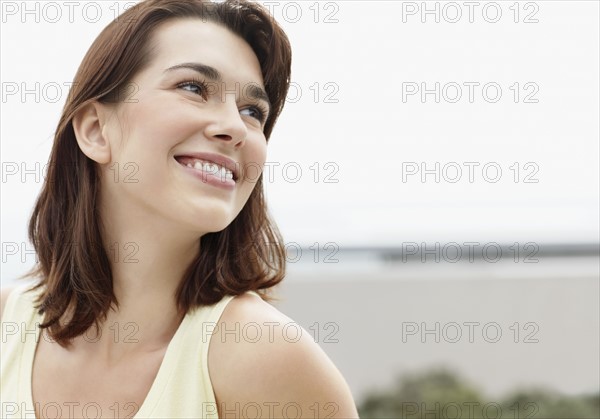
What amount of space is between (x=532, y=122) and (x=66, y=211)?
9.58 feet

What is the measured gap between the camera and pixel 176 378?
3.95ft

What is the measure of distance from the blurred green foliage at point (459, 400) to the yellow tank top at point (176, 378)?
Result: 3856mm

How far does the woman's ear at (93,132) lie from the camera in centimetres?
124

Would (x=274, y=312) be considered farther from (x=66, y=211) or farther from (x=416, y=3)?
(x=416, y=3)

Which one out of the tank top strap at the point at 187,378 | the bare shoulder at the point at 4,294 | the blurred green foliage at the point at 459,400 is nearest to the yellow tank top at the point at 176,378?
the tank top strap at the point at 187,378

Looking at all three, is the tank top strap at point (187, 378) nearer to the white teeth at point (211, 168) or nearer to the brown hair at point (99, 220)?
the brown hair at point (99, 220)

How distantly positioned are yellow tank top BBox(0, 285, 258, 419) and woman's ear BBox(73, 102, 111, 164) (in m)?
0.32

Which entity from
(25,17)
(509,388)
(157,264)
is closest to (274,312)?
(157,264)

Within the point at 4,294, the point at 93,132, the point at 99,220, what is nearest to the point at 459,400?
the point at 4,294

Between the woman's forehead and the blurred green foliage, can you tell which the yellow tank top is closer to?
the woman's forehead

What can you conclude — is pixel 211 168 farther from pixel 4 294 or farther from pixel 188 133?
pixel 4 294

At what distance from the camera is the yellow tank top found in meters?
1.18

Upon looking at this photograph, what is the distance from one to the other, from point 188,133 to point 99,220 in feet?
0.99

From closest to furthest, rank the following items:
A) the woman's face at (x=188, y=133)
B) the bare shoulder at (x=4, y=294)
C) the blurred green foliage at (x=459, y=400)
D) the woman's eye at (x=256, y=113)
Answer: the woman's face at (x=188, y=133) < the woman's eye at (x=256, y=113) < the bare shoulder at (x=4, y=294) < the blurred green foliage at (x=459, y=400)
